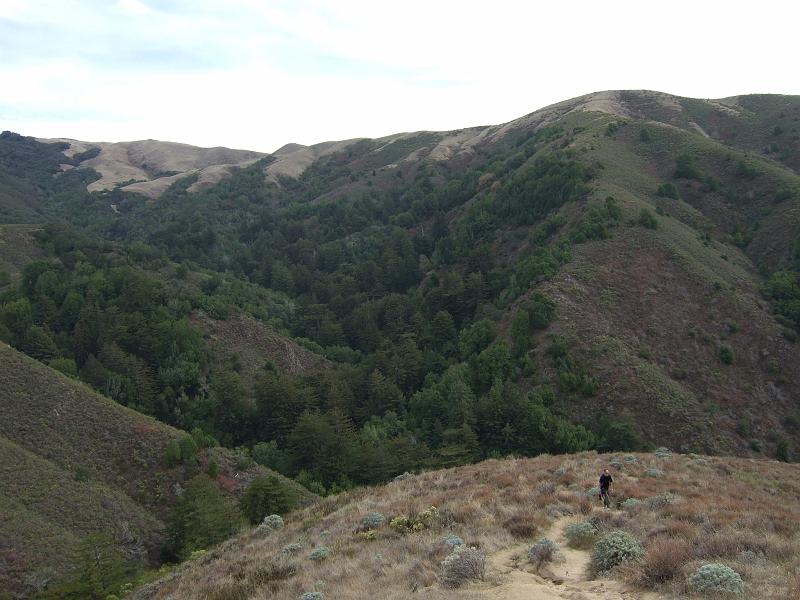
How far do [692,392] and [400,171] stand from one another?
117 metres

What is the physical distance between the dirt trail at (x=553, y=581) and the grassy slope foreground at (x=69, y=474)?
2602cm

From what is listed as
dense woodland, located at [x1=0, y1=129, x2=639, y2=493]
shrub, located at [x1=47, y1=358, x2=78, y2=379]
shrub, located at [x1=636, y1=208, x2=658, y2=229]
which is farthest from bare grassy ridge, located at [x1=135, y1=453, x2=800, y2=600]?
shrub, located at [x1=636, y1=208, x2=658, y2=229]

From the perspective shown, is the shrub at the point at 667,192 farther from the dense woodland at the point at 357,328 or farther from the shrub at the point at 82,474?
the shrub at the point at 82,474

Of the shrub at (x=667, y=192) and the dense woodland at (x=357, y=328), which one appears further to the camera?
the shrub at (x=667, y=192)

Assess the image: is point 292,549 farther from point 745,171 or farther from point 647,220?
point 745,171

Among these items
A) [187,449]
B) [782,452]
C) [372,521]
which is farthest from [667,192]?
[372,521]

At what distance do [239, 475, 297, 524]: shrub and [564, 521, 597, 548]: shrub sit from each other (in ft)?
73.2

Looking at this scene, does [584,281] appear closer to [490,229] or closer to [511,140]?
[490,229]

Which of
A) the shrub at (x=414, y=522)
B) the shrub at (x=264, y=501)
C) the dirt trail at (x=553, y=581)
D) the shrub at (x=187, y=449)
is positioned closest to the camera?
the dirt trail at (x=553, y=581)

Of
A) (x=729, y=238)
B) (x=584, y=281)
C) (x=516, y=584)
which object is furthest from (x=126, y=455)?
(x=729, y=238)

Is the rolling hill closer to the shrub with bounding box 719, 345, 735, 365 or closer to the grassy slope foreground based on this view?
the shrub with bounding box 719, 345, 735, 365

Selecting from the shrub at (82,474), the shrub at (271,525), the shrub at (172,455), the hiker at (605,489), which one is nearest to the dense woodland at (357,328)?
the shrub at (172,455)

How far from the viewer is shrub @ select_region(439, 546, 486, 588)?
12047 mm

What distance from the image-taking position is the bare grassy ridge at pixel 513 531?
11.5 metres
